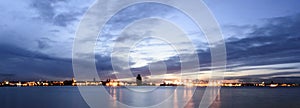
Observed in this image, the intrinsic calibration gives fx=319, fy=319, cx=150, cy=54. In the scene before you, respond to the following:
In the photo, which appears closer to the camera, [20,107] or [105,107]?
[105,107]

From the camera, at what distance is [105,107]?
5097 centimetres

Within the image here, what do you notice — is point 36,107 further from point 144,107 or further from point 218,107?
point 218,107

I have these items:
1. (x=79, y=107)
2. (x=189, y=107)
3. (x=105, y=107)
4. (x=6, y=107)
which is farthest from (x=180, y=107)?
(x=6, y=107)

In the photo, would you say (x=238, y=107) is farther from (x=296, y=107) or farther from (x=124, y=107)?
(x=124, y=107)

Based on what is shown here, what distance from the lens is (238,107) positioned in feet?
175

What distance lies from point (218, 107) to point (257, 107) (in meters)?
8.84

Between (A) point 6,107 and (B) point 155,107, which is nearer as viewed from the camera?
(B) point 155,107

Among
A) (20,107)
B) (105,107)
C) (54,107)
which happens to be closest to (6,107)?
(20,107)

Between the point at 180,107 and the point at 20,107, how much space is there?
27212 millimetres

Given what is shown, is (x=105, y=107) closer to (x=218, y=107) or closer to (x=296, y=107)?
(x=218, y=107)

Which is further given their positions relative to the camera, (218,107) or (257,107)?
(257,107)

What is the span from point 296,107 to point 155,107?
83.3 ft

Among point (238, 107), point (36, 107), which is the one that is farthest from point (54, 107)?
point (238, 107)

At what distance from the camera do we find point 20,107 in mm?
54375
